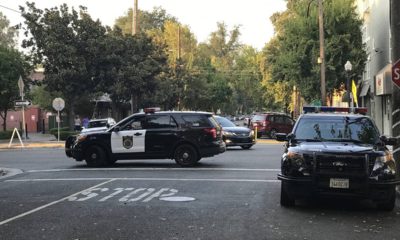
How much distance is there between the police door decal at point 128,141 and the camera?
17.4 metres

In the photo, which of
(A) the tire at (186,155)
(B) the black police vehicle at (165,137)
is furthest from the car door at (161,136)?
(A) the tire at (186,155)

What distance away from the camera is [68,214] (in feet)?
30.2

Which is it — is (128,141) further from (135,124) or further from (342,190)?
(342,190)

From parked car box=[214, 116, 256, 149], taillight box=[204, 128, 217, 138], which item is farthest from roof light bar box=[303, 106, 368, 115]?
parked car box=[214, 116, 256, 149]

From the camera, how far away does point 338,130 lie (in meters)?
10.3

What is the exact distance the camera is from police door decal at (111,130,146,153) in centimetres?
1738

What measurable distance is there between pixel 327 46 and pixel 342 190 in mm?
29742

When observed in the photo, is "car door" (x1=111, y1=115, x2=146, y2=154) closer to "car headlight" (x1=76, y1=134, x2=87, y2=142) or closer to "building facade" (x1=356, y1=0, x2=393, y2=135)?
"car headlight" (x1=76, y1=134, x2=87, y2=142)

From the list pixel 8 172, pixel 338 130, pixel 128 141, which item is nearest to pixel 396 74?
pixel 338 130

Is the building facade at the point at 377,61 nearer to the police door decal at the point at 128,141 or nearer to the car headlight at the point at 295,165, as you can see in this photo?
the police door decal at the point at 128,141

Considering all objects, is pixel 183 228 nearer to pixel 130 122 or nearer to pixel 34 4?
pixel 130 122

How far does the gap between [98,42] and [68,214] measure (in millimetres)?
30493

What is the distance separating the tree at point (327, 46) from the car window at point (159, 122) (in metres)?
22.0

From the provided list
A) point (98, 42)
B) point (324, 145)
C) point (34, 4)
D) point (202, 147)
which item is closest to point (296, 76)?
point (98, 42)
